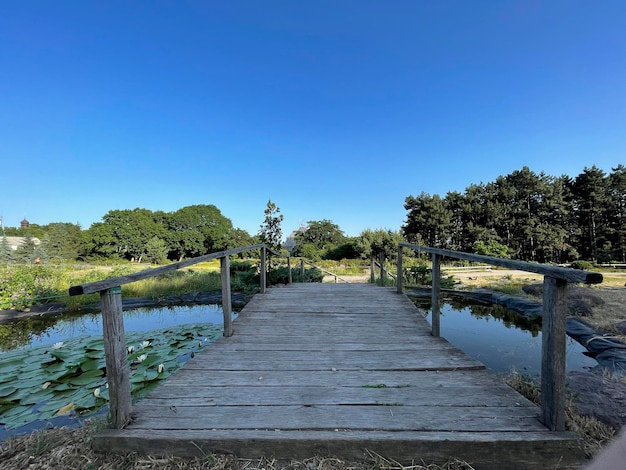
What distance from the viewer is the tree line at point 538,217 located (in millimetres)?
27078

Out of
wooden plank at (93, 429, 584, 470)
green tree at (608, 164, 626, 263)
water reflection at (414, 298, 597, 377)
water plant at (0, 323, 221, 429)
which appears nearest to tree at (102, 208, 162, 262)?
water plant at (0, 323, 221, 429)

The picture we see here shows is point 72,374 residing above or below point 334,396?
below

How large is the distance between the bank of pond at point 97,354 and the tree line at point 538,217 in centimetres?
2234

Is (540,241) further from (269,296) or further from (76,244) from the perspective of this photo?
(76,244)

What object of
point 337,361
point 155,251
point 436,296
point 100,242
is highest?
point 100,242

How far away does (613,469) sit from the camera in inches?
43.3

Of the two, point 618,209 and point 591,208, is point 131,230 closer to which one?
point 591,208

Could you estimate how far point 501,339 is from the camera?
5.11m

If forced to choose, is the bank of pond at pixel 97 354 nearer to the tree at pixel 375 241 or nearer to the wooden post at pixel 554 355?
the wooden post at pixel 554 355

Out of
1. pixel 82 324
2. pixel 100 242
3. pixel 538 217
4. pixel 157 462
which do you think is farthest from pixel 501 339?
pixel 100 242

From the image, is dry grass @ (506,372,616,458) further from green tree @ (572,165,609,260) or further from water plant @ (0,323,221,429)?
green tree @ (572,165,609,260)

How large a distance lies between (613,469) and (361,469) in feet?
3.08

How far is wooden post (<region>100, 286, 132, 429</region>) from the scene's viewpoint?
1.47 m

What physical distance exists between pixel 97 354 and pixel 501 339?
619 centimetres
